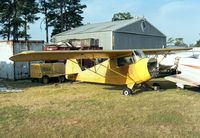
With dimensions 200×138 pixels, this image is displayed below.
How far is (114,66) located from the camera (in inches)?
686

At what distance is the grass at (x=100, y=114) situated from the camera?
9031 mm

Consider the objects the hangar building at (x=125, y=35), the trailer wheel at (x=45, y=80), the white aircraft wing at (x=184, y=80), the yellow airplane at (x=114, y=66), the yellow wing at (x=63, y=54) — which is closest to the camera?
the yellow wing at (x=63, y=54)

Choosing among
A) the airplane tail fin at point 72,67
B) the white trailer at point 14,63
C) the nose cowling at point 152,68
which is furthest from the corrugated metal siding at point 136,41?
the nose cowling at point 152,68

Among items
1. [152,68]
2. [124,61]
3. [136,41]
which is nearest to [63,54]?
[124,61]

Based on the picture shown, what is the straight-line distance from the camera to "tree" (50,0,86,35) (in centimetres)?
5525

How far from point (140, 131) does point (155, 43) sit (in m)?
34.4

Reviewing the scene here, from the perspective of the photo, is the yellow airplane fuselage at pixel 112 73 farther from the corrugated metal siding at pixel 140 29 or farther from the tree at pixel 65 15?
the tree at pixel 65 15

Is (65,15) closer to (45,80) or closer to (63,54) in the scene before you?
(45,80)

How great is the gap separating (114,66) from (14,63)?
29.2ft

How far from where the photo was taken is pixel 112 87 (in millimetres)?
18438

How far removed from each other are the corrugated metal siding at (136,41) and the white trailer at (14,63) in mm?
13267

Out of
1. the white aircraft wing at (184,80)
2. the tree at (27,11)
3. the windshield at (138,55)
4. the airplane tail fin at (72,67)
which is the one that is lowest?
the white aircraft wing at (184,80)

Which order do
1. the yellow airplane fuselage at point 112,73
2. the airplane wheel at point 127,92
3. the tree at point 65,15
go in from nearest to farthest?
the airplane wheel at point 127,92 < the yellow airplane fuselage at point 112,73 < the tree at point 65,15

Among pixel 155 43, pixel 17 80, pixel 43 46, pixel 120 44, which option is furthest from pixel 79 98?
pixel 155 43
